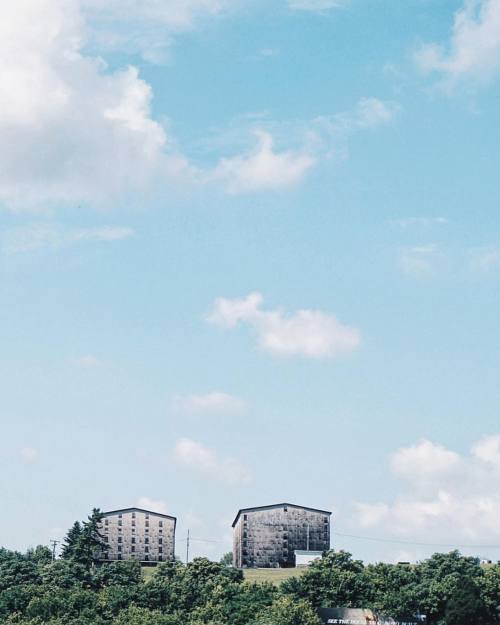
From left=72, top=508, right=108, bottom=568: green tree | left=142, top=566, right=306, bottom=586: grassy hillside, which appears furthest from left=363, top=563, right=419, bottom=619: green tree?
left=72, top=508, right=108, bottom=568: green tree

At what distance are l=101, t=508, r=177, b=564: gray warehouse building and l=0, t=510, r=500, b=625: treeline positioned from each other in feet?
166

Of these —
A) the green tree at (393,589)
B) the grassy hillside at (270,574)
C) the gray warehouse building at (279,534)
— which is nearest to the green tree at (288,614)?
the green tree at (393,589)

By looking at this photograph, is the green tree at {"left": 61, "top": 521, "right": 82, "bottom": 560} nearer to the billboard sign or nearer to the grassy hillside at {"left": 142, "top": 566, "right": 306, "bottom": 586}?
the grassy hillside at {"left": 142, "top": 566, "right": 306, "bottom": 586}

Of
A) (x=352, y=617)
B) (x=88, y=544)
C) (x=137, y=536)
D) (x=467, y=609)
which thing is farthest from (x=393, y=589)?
(x=137, y=536)

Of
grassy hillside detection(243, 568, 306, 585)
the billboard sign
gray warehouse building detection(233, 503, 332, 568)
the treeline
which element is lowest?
the billboard sign

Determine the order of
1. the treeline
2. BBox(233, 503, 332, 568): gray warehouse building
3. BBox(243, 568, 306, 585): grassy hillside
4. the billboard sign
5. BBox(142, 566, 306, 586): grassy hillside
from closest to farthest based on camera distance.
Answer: the treeline < the billboard sign < BBox(243, 568, 306, 585): grassy hillside < BBox(142, 566, 306, 586): grassy hillside < BBox(233, 503, 332, 568): gray warehouse building

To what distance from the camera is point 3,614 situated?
11700 centimetres

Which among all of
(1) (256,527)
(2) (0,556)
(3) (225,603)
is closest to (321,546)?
(1) (256,527)

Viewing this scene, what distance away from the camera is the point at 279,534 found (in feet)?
567

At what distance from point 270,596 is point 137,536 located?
77.0 meters

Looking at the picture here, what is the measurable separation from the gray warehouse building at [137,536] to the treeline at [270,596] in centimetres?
5059

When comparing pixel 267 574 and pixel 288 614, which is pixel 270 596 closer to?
pixel 288 614

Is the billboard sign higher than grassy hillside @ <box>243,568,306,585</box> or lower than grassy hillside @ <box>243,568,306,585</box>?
lower

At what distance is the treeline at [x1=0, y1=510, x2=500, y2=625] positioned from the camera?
Answer: 4146 inches
